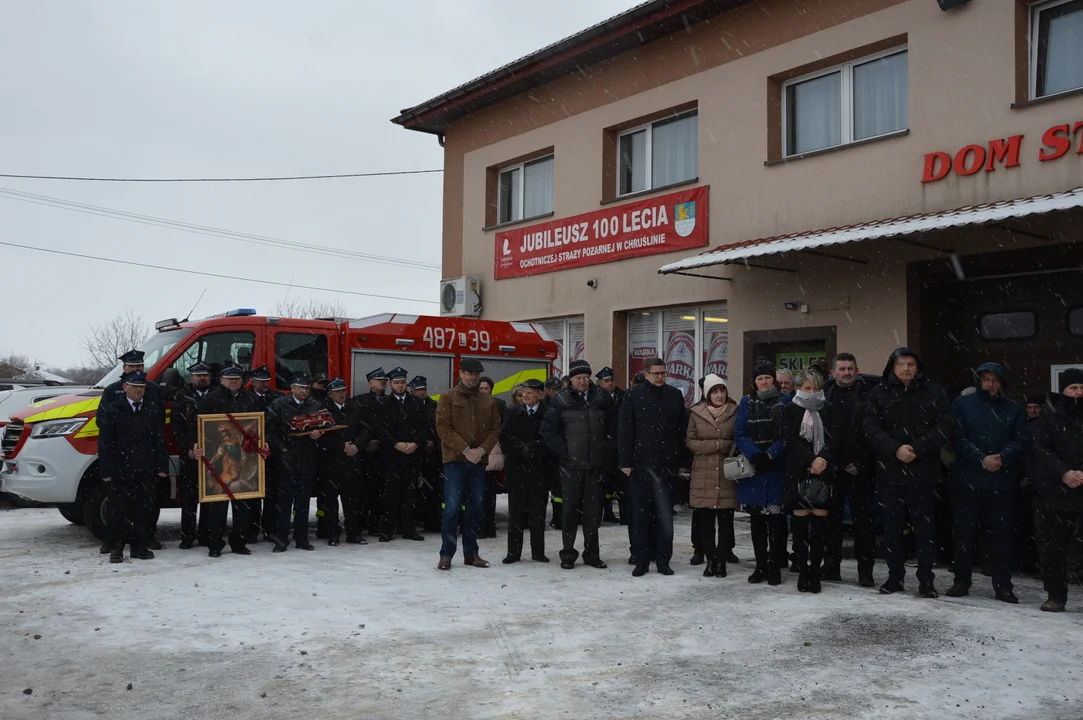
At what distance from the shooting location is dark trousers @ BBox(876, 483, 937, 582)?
7.22 metres

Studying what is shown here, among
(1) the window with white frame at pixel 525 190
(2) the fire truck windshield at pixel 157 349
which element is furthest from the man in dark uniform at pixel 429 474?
(1) the window with white frame at pixel 525 190

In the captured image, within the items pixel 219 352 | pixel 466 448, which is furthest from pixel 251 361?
pixel 466 448

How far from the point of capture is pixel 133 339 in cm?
4750

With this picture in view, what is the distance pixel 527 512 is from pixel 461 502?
2.38ft

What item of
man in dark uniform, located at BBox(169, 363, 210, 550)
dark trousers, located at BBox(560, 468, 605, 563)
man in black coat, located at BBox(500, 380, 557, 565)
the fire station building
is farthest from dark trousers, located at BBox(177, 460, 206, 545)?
the fire station building

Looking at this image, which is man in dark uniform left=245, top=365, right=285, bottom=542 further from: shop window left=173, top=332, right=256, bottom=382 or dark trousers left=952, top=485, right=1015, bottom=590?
dark trousers left=952, top=485, right=1015, bottom=590

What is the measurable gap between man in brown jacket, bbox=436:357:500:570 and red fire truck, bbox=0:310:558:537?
8.48 feet

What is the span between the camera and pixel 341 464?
9.88 m

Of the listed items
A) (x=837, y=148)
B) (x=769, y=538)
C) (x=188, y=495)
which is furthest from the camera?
(x=837, y=148)

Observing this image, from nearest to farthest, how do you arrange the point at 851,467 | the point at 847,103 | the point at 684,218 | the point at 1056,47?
the point at 851,467
the point at 1056,47
the point at 847,103
the point at 684,218

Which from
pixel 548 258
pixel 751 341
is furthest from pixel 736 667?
pixel 548 258

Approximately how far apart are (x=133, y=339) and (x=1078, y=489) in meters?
47.5

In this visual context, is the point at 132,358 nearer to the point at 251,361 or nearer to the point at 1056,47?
the point at 251,361

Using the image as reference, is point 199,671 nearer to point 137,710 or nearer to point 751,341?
point 137,710
